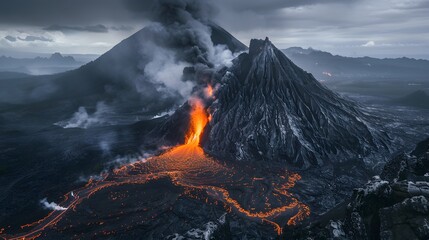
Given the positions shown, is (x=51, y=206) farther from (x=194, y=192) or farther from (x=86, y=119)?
(x=86, y=119)

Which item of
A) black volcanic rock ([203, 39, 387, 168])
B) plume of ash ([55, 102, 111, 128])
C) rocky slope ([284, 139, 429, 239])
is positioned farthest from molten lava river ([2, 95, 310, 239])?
plume of ash ([55, 102, 111, 128])

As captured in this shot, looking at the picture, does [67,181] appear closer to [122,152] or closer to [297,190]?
[122,152]

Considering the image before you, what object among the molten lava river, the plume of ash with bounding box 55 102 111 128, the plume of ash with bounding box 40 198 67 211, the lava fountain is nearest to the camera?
the molten lava river

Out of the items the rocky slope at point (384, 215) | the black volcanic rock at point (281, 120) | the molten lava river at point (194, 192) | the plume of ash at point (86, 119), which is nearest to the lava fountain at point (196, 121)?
the black volcanic rock at point (281, 120)

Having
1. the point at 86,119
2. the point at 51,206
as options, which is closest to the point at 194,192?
the point at 51,206

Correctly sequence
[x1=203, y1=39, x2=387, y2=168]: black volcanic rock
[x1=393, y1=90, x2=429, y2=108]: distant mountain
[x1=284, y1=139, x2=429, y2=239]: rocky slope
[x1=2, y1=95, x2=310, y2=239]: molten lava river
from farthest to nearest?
[x1=393, y1=90, x2=429, y2=108]: distant mountain < [x1=203, y1=39, x2=387, y2=168]: black volcanic rock < [x1=2, y1=95, x2=310, y2=239]: molten lava river < [x1=284, y1=139, x2=429, y2=239]: rocky slope

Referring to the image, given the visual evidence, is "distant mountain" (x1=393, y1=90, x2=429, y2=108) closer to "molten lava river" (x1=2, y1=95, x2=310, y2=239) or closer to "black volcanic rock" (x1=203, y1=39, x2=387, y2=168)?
"black volcanic rock" (x1=203, y1=39, x2=387, y2=168)

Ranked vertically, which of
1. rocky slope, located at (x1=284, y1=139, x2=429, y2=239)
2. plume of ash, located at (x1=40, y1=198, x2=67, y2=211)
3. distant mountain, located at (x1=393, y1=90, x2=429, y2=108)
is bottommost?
plume of ash, located at (x1=40, y1=198, x2=67, y2=211)
